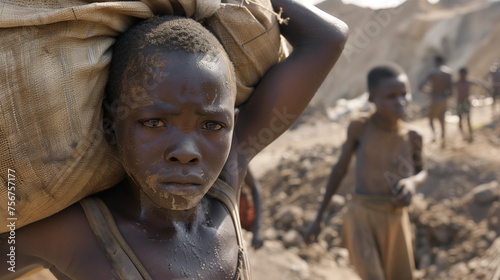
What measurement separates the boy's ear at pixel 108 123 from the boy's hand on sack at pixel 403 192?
3.09m

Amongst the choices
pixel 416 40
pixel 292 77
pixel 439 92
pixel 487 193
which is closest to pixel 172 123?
pixel 292 77

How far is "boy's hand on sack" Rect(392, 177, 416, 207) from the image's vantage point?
151 inches

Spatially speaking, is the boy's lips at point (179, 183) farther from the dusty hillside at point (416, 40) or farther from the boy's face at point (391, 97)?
the dusty hillside at point (416, 40)

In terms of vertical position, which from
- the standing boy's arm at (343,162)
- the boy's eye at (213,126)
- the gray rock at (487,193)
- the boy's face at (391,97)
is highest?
the boy's eye at (213,126)

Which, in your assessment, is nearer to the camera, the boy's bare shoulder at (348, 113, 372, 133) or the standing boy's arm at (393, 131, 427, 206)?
the standing boy's arm at (393, 131, 427, 206)

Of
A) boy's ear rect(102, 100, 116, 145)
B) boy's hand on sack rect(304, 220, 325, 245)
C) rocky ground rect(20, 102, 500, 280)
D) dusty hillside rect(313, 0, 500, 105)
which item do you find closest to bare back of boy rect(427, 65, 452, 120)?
rocky ground rect(20, 102, 500, 280)

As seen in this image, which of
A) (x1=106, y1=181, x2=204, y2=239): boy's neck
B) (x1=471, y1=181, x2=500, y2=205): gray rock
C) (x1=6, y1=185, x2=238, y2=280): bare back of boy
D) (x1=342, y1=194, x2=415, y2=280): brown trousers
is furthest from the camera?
(x1=471, y1=181, x2=500, y2=205): gray rock

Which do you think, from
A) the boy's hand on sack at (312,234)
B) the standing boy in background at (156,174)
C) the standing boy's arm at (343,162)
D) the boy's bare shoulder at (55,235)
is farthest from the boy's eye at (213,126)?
the standing boy's arm at (343,162)

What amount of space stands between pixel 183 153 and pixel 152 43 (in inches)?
9.7

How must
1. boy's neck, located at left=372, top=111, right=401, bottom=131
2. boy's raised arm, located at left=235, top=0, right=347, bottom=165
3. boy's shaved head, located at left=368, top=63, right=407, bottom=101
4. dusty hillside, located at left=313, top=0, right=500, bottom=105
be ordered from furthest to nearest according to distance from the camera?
dusty hillside, located at left=313, top=0, right=500, bottom=105, boy's shaved head, located at left=368, top=63, right=407, bottom=101, boy's neck, located at left=372, top=111, right=401, bottom=131, boy's raised arm, located at left=235, top=0, right=347, bottom=165

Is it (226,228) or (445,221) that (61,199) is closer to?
(226,228)

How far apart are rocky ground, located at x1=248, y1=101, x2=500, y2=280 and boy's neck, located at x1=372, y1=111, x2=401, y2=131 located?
4.88ft

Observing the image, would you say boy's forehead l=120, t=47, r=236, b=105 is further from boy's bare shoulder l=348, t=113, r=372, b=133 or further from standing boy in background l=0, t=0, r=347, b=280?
boy's bare shoulder l=348, t=113, r=372, b=133

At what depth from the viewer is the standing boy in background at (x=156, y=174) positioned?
1075 millimetres
